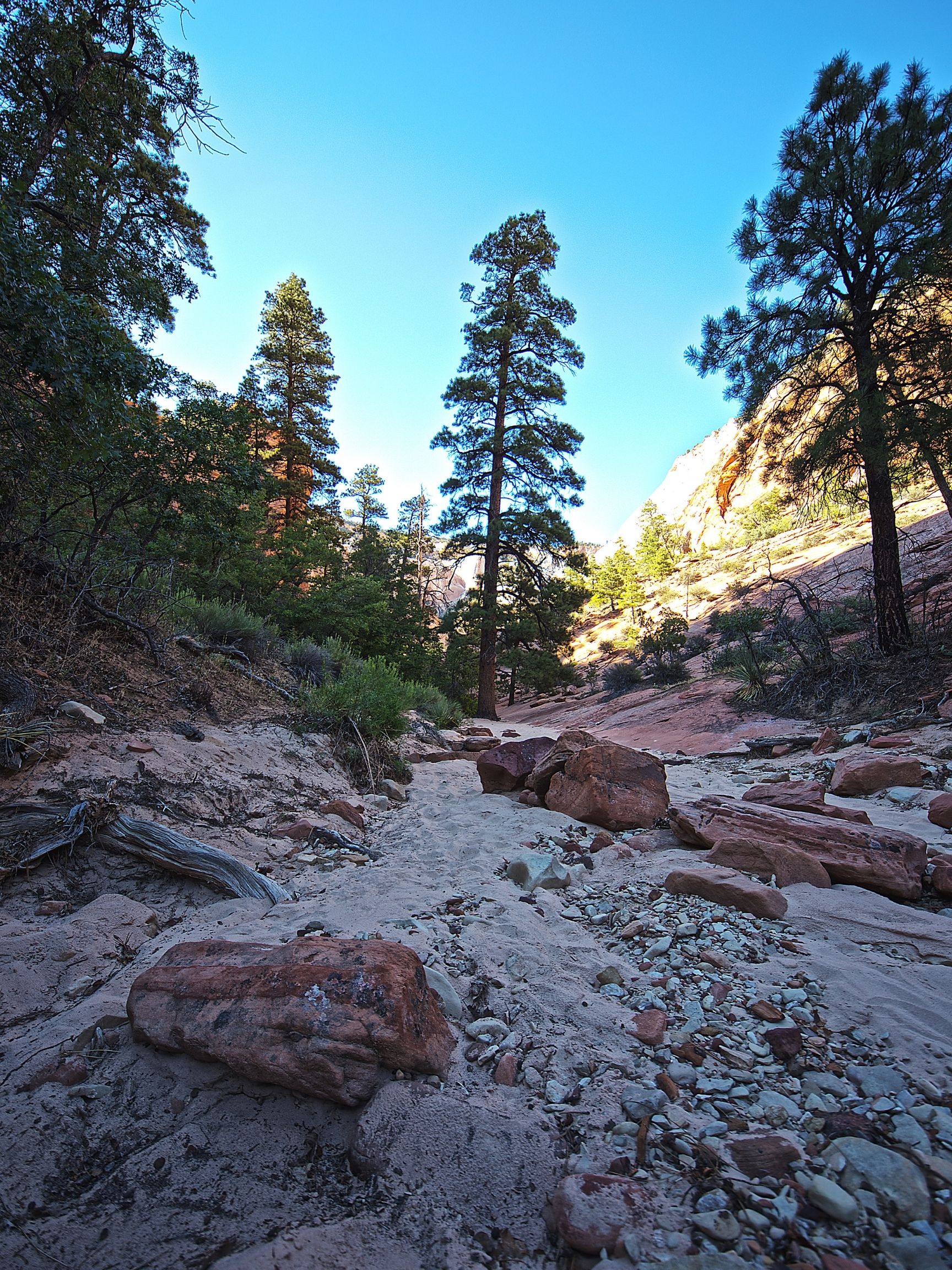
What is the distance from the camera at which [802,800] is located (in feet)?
12.2

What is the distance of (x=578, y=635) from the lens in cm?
4447

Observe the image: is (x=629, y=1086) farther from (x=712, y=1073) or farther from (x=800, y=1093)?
(x=800, y=1093)

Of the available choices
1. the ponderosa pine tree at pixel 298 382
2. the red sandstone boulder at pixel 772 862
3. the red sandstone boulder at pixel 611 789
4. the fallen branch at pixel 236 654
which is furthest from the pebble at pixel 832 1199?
the ponderosa pine tree at pixel 298 382

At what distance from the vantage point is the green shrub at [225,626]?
6.95 meters

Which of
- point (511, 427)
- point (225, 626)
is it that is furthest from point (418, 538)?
point (225, 626)

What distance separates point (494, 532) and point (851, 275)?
355 inches

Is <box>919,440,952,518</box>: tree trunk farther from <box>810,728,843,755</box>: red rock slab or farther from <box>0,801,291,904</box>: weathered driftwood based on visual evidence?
<box>0,801,291,904</box>: weathered driftwood

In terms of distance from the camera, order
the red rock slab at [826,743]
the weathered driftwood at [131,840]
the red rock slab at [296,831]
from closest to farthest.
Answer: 1. the weathered driftwood at [131,840]
2. the red rock slab at [296,831]
3. the red rock slab at [826,743]

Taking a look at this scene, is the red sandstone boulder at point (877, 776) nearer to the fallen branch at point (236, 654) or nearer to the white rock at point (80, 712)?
the fallen branch at point (236, 654)

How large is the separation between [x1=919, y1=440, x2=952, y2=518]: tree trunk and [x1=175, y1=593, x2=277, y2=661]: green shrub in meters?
9.32

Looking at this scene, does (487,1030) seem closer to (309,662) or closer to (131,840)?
(131,840)

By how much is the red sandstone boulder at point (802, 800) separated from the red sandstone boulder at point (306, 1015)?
9.44 feet

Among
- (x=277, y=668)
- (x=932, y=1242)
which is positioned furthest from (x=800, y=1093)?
(x=277, y=668)

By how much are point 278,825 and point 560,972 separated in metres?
2.50
